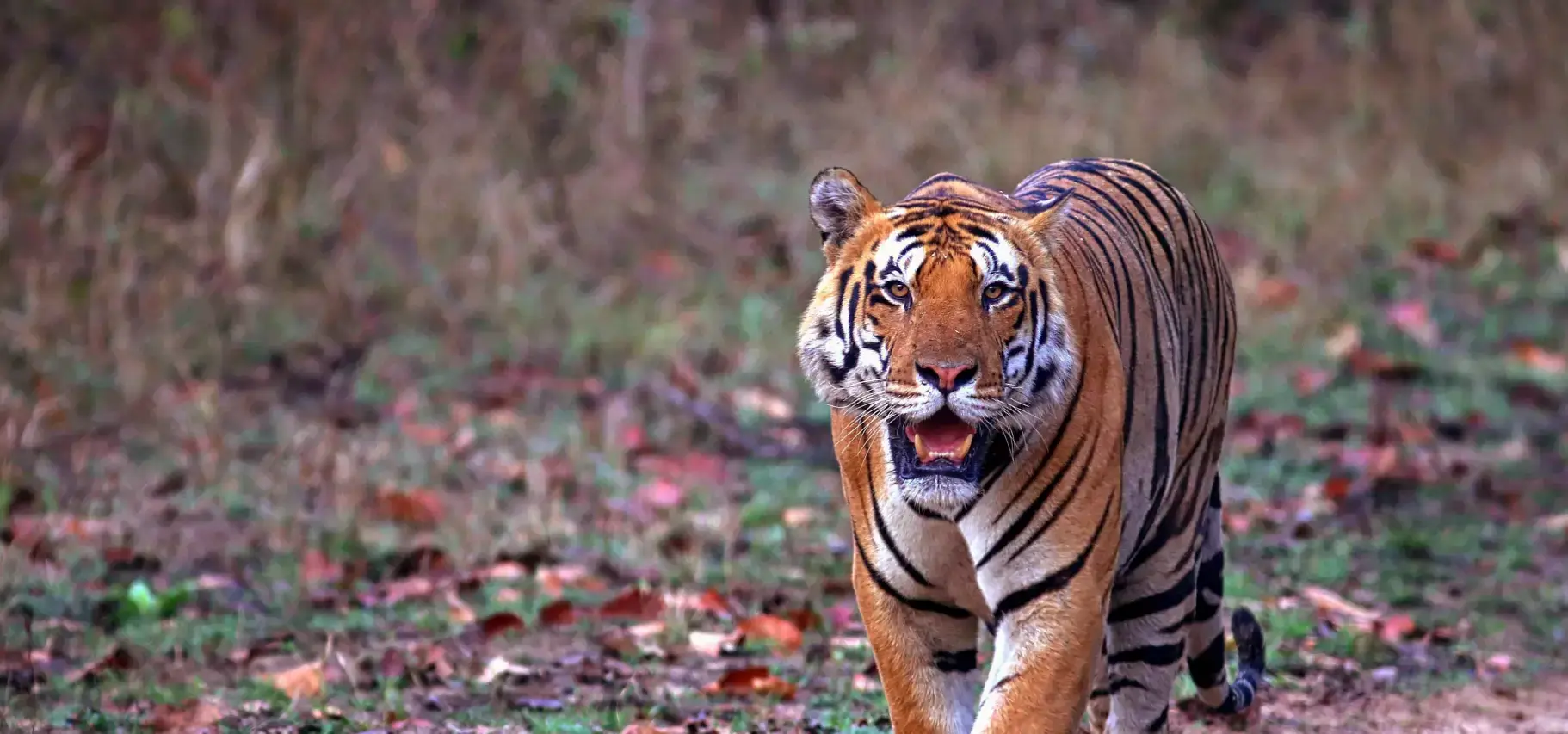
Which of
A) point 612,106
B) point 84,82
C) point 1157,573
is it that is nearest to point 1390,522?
point 1157,573

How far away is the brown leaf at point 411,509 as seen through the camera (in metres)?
6.59

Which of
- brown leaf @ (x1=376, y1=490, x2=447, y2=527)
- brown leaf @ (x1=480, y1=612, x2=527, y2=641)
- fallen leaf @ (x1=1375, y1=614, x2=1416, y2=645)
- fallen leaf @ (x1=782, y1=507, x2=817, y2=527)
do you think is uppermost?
→ brown leaf @ (x1=376, y1=490, x2=447, y2=527)

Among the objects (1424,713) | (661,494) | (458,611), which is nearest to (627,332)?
(661,494)

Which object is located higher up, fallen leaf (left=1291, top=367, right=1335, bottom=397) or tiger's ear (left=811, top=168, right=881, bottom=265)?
tiger's ear (left=811, top=168, right=881, bottom=265)

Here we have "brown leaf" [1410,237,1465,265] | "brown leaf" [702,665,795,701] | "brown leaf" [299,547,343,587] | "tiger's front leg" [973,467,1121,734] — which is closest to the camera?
"tiger's front leg" [973,467,1121,734]

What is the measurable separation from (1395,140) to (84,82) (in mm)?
7743

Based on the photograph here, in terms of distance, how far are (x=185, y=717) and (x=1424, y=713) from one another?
3115 millimetres

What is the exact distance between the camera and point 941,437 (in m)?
3.38

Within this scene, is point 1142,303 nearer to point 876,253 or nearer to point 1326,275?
point 876,253

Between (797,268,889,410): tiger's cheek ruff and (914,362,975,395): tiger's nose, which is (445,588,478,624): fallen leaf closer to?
(797,268,889,410): tiger's cheek ruff

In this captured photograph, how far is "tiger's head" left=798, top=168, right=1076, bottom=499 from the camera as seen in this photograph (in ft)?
10.9

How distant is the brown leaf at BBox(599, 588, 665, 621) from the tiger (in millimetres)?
2014

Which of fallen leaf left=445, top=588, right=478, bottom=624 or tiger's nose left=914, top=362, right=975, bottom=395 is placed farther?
fallen leaf left=445, top=588, right=478, bottom=624

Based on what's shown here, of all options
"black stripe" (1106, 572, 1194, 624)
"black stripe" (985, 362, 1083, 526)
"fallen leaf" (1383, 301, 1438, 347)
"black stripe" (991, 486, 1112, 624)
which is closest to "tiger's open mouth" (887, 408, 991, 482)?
"black stripe" (985, 362, 1083, 526)
